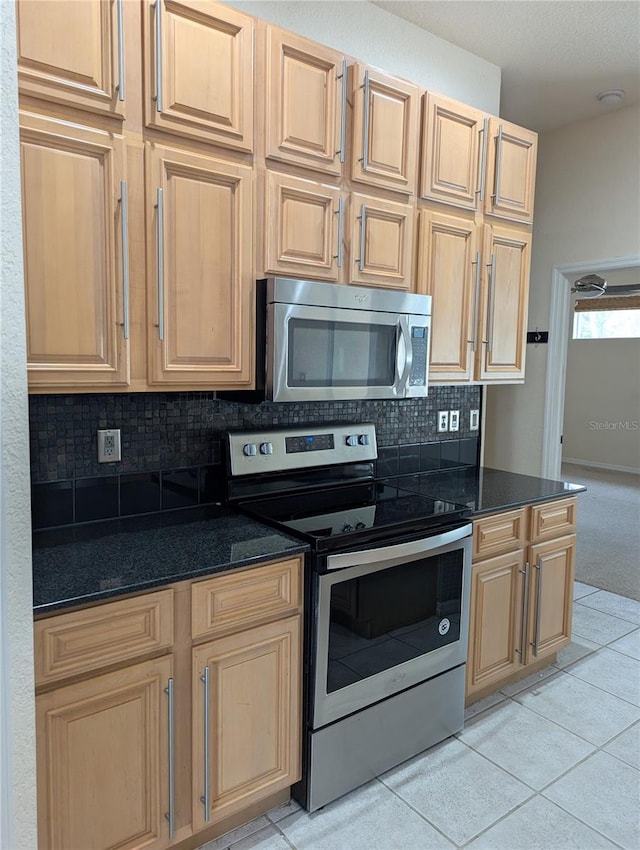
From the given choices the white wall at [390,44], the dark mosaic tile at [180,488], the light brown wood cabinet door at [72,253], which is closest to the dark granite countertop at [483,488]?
the dark mosaic tile at [180,488]

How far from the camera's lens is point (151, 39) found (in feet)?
5.39

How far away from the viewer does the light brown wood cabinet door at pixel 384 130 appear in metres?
2.12

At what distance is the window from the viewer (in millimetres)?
7645

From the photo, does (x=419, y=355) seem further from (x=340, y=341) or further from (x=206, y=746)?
(x=206, y=746)

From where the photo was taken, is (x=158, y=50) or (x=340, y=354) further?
(x=340, y=354)

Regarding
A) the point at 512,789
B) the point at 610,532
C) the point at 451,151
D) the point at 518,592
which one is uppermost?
the point at 451,151

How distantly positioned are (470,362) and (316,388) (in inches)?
34.9

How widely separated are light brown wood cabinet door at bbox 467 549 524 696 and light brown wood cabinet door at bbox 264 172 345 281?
4.27 feet

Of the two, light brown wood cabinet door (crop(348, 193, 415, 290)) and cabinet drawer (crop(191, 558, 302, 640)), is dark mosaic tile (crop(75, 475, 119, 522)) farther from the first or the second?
light brown wood cabinet door (crop(348, 193, 415, 290))

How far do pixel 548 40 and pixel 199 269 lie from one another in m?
2.18

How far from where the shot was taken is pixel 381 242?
2250 mm

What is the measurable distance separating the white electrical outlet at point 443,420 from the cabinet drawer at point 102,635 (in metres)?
1.81

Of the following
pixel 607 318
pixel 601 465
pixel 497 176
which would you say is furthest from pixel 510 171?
pixel 601 465

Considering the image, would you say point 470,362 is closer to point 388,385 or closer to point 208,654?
point 388,385
